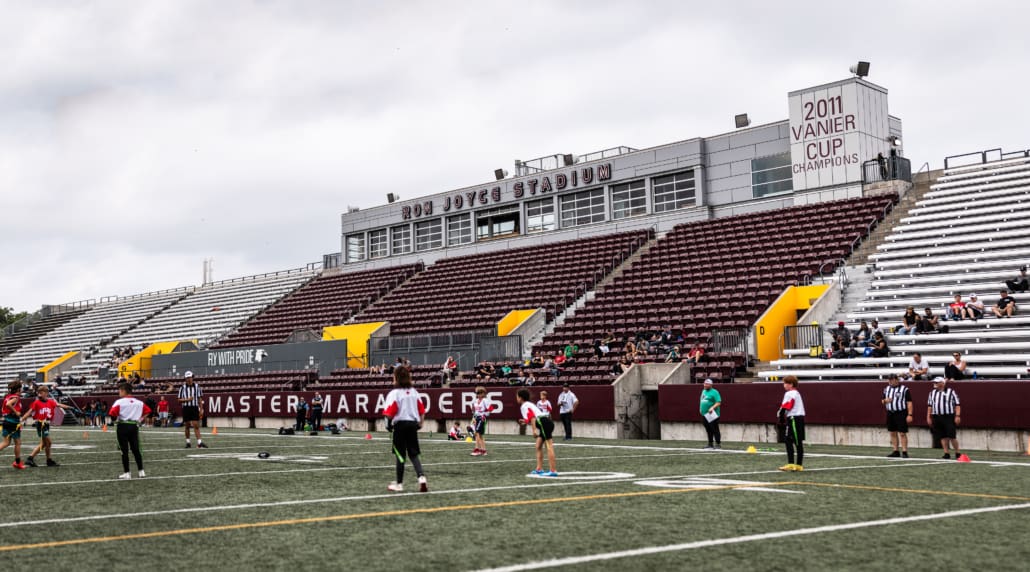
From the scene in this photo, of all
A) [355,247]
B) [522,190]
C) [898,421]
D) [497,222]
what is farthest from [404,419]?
[355,247]

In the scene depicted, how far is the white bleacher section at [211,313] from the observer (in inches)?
2205

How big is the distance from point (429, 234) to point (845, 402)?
34.8 m

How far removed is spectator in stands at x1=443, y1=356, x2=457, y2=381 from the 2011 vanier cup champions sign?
51.8ft

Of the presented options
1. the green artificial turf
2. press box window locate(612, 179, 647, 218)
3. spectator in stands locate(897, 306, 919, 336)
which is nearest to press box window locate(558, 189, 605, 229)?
press box window locate(612, 179, 647, 218)

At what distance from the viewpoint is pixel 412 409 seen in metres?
12.0

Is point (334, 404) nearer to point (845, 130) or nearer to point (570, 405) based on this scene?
point (570, 405)

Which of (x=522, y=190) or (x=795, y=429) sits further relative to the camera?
(x=522, y=190)

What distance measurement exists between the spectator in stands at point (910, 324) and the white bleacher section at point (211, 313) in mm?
39876

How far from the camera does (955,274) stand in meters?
27.4

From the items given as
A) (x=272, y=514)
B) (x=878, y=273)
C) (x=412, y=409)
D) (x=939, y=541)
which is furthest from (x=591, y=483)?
(x=878, y=273)

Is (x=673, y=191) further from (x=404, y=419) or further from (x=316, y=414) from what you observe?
(x=404, y=419)

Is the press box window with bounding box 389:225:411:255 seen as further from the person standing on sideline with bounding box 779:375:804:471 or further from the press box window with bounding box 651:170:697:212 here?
the person standing on sideline with bounding box 779:375:804:471

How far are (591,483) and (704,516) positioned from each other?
3.68 m

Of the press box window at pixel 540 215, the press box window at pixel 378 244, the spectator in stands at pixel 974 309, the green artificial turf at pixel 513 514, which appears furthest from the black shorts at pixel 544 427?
the press box window at pixel 378 244
